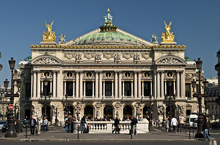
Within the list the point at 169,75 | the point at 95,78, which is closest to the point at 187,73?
the point at 169,75

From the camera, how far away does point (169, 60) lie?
100 metres

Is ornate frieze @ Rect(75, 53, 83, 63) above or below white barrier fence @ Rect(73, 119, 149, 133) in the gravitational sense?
above

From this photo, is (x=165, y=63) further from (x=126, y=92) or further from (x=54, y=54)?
(x=54, y=54)

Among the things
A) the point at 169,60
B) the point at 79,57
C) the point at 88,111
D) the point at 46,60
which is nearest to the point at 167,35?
the point at 169,60

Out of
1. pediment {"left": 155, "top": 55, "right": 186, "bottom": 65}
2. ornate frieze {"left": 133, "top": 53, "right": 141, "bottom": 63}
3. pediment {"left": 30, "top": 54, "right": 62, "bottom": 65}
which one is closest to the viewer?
pediment {"left": 30, "top": 54, "right": 62, "bottom": 65}

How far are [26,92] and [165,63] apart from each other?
3345 cm

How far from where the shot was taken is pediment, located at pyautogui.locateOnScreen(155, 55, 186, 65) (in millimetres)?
99875

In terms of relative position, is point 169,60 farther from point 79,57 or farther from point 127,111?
point 79,57

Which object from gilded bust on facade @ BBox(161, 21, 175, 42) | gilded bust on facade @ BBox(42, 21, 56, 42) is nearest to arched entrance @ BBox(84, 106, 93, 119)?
gilded bust on facade @ BBox(42, 21, 56, 42)

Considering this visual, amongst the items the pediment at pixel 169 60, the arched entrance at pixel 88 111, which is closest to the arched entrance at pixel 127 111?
the arched entrance at pixel 88 111

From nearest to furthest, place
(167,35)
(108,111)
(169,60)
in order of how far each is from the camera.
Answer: (169,60) < (108,111) < (167,35)

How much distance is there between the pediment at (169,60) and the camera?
99.9m

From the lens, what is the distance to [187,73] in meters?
108

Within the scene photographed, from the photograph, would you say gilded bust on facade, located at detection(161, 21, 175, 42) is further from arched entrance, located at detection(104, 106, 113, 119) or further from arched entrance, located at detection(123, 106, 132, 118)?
arched entrance, located at detection(104, 106, 113, 119)
